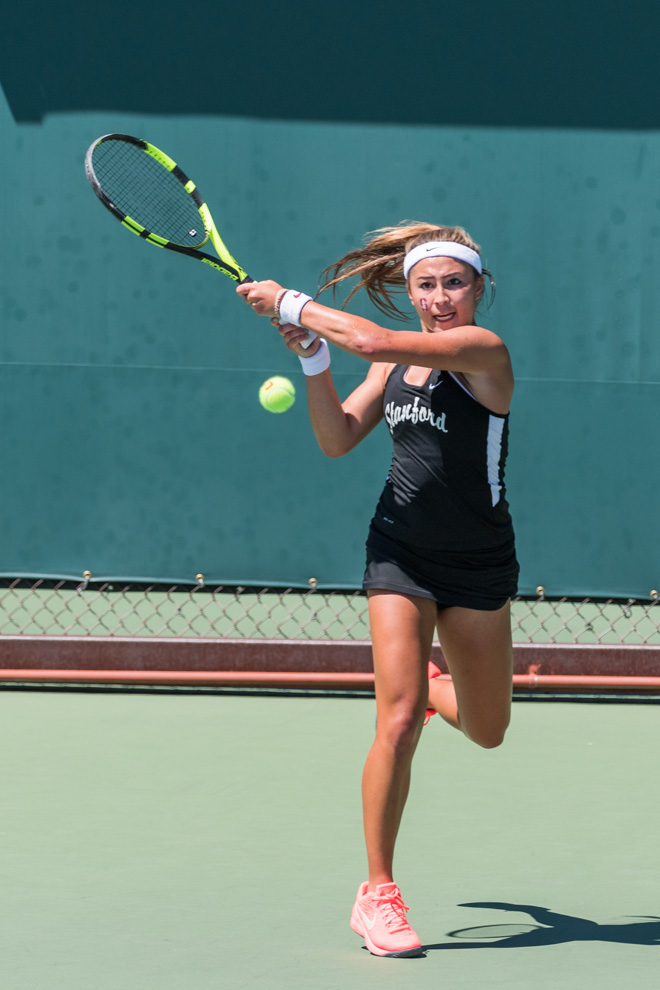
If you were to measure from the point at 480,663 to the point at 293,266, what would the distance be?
13.1ft

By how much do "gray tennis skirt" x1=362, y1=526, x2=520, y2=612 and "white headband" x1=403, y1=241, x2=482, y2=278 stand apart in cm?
65

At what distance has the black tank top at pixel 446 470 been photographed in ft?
9.65

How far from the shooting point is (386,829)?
281 centimetres

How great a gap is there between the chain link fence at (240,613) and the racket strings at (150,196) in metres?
1.73

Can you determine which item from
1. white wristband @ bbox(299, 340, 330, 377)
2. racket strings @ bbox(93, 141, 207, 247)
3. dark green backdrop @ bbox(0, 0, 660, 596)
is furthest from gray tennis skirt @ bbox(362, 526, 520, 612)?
dark green backdrop @ bbox(0, 0, 660, 596)

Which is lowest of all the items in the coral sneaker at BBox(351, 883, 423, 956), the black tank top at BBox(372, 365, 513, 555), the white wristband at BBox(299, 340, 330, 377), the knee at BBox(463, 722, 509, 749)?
the coral sneaker at BBox(351, 883, 423, 956)

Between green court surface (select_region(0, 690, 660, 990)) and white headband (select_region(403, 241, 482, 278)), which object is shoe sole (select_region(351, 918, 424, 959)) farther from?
white headband (select_region(403, 241, 482, 278))

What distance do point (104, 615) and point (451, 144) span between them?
2.85 meters

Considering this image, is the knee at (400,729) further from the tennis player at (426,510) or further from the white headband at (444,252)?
the white headband at (444,252)

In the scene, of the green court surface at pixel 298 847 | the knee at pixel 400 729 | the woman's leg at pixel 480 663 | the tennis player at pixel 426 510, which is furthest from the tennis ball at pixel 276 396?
the knee at pixel 400 729

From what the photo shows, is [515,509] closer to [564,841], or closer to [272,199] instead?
[272,199]

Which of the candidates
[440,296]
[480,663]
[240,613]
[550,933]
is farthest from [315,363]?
[240,613]

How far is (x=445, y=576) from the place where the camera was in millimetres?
2926

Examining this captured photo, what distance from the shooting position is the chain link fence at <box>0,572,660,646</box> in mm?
6051
